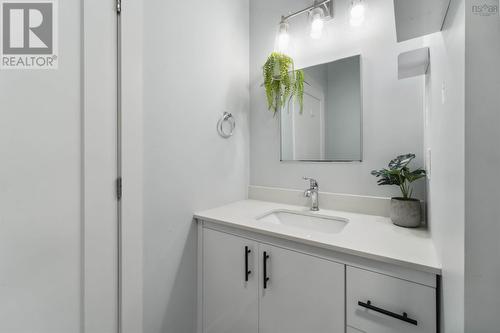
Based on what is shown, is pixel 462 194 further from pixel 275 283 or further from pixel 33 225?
pixel 33 225

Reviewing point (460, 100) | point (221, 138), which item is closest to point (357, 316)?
point (460, 100)

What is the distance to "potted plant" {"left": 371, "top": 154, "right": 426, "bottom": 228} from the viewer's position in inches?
40.9

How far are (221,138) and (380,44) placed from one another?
1.08m

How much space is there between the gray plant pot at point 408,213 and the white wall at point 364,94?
169 millimetres

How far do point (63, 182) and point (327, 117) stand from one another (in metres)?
1.41

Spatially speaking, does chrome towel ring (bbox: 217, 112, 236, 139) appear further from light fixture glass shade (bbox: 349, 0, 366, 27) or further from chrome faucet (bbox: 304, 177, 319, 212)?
light fixture glass shade (bbox: 349, 0, 366, 27)

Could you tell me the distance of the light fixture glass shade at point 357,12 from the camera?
48.9 inches

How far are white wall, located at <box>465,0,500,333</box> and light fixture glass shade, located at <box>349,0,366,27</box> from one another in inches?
40.1

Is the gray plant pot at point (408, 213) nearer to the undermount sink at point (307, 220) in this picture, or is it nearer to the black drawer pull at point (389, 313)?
the undermount sink at point (307, 220)

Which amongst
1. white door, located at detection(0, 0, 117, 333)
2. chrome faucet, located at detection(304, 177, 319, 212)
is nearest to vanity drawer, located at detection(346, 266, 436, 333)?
chrome faucet, located at detection(304, 177, 319, 212)

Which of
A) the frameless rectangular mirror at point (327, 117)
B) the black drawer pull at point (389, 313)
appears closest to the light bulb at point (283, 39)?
the frameless rectangular mirror at point (327, 117)

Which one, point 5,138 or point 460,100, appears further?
point 5,138

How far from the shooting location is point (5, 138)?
2.58 feet

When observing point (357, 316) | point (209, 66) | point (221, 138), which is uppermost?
point (209, 66)
